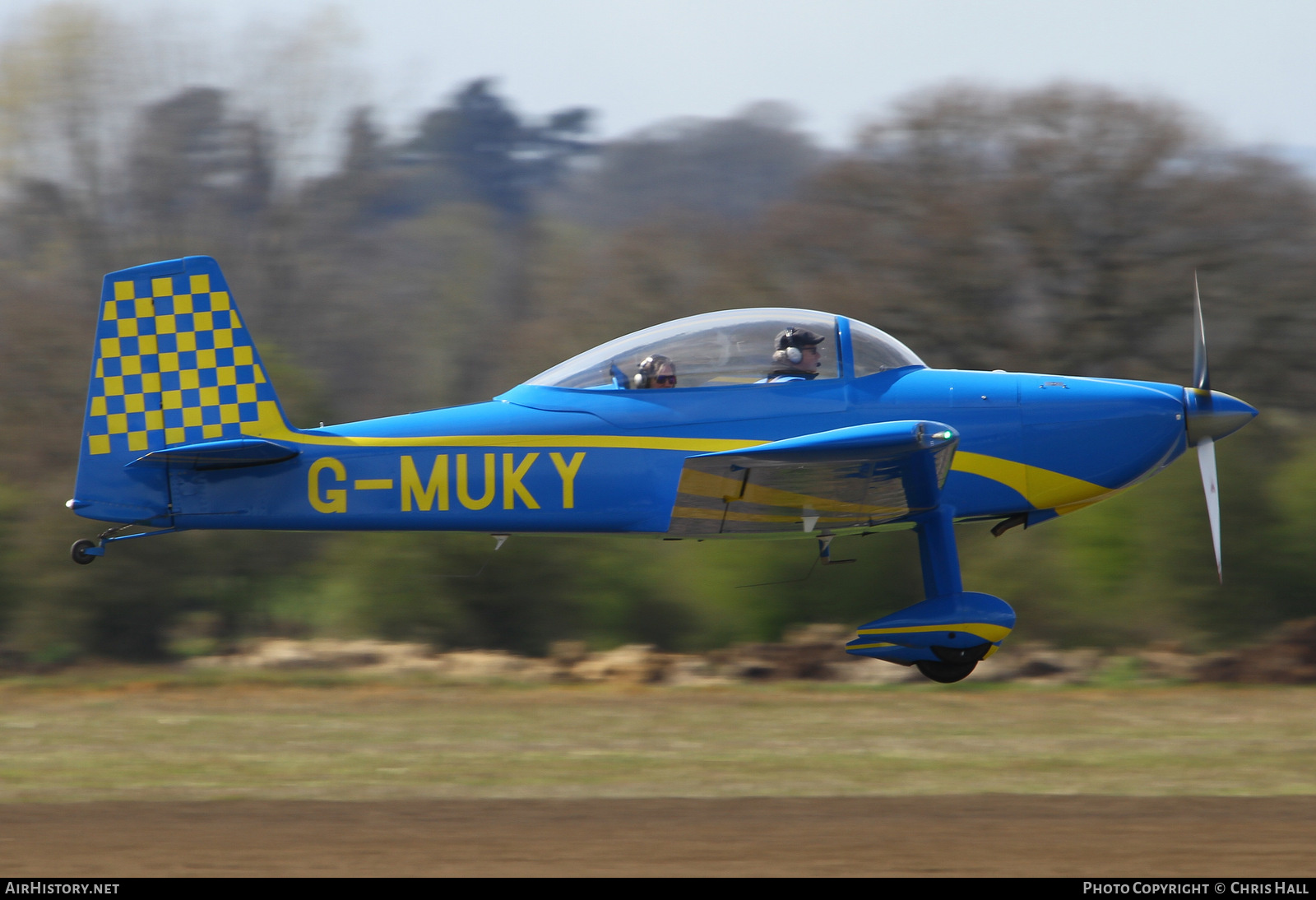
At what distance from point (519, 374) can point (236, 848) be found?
1061 cm

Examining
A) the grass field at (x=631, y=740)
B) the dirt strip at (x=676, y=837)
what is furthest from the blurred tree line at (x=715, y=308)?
the dirt strip at (x=676, y=837)

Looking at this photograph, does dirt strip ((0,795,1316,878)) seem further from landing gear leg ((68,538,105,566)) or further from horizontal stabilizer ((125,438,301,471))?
horizontal stabilizer ((125,438,301,471))

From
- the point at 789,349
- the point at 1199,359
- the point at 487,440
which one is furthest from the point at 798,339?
the point at 1199,359

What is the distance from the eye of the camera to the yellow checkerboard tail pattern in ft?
26.7

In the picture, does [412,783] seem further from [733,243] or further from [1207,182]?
[1207,182]

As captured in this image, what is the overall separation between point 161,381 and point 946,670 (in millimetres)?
5319

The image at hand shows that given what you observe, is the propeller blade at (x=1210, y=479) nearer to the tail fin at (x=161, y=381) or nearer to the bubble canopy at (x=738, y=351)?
the bubble canopy at (x=738, y=351)

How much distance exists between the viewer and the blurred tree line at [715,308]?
1527 centimetres

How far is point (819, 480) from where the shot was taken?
7.52m

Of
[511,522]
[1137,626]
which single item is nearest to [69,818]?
[511,522]

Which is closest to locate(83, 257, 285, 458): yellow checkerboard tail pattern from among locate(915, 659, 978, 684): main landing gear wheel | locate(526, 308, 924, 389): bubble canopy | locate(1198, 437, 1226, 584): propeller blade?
locate(526, 308, 924, 389): bubble canopy

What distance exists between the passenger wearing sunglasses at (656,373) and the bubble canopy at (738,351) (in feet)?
0.07

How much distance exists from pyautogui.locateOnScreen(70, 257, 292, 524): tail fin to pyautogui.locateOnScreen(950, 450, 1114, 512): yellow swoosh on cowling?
14.4ft
